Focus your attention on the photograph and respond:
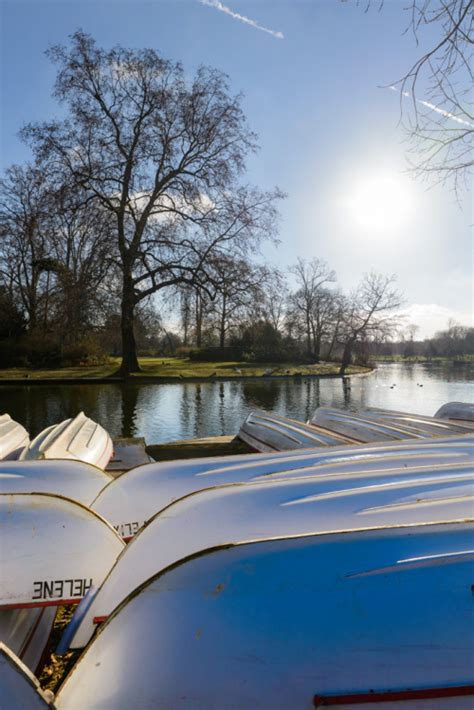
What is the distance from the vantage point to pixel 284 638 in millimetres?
1081

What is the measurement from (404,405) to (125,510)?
9092mm

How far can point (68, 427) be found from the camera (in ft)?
12.3

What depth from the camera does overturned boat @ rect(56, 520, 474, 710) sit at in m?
1.06

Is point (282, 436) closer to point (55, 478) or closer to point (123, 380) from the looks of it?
point (55, 478)

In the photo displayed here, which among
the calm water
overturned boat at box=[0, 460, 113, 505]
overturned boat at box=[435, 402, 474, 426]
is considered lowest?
the calm water

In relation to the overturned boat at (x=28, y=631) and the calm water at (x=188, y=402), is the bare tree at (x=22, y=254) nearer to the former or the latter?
the calm water at (x=188, y=402)

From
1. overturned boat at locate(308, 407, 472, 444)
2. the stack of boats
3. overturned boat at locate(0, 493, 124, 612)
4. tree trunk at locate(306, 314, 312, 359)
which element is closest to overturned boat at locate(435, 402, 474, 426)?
overturned boat at locate(308, 407, 472, 444)

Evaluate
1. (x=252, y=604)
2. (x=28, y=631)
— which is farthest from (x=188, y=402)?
(x=252, y=604)

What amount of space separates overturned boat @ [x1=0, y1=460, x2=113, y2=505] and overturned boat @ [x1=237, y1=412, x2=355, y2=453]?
1691 mm

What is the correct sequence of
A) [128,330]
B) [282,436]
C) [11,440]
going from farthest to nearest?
[128,330] → [282,436] → [11,440]

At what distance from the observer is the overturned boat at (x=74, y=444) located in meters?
2.93

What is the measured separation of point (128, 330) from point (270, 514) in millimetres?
14353

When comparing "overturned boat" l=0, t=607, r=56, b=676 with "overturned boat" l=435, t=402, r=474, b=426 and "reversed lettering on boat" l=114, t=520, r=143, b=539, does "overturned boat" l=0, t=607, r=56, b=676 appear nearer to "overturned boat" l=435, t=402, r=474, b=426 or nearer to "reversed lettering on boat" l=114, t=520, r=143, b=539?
"reversed lettering on boat" l=114, t=520, r=143, b=539

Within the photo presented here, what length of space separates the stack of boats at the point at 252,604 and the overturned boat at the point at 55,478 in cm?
50
